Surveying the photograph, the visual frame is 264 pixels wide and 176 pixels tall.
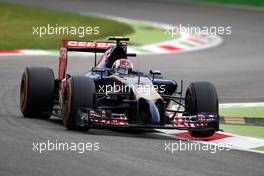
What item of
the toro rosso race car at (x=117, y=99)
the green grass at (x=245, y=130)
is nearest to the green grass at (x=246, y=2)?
the toro rosso race car at (x=117, y=99)

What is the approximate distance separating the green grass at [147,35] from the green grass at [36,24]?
1.00 feet

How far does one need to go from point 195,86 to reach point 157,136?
0.90 m

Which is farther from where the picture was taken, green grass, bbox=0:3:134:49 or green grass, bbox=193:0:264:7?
green grass, bbox=193:0:264:7

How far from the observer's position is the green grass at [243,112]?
649 inches

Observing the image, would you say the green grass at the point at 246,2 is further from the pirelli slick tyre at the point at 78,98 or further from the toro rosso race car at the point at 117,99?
the pirelli slick tyre at the point at 78,98

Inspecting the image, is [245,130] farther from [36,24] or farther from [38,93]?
[36,24]

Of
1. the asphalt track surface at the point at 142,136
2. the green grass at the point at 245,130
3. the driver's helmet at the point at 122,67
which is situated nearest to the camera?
the asphalt track surface at the point at 142,136

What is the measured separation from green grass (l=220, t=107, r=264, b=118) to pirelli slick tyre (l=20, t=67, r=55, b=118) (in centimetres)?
292

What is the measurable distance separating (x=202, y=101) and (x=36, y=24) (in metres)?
16.7

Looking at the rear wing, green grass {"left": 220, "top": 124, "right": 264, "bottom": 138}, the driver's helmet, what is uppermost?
the rear wing

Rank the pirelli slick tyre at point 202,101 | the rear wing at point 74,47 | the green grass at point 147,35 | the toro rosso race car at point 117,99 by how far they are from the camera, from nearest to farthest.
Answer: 1. the toro rosso race car at point 117,99
2. the pirelli slick tyre at point 202,101
3. the rear wing at point 74,47
4. the green grass at point 147,35

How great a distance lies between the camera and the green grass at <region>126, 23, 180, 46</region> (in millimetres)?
27895

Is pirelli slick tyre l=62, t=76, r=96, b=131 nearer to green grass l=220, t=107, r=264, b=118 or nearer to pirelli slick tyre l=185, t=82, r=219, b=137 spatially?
pirelli slick tyre l=185, t=82, r=219, b=137

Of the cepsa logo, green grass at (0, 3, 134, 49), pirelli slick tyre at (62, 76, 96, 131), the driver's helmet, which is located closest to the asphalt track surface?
pirelli slick tyre at (62, 76, 96, 131)
